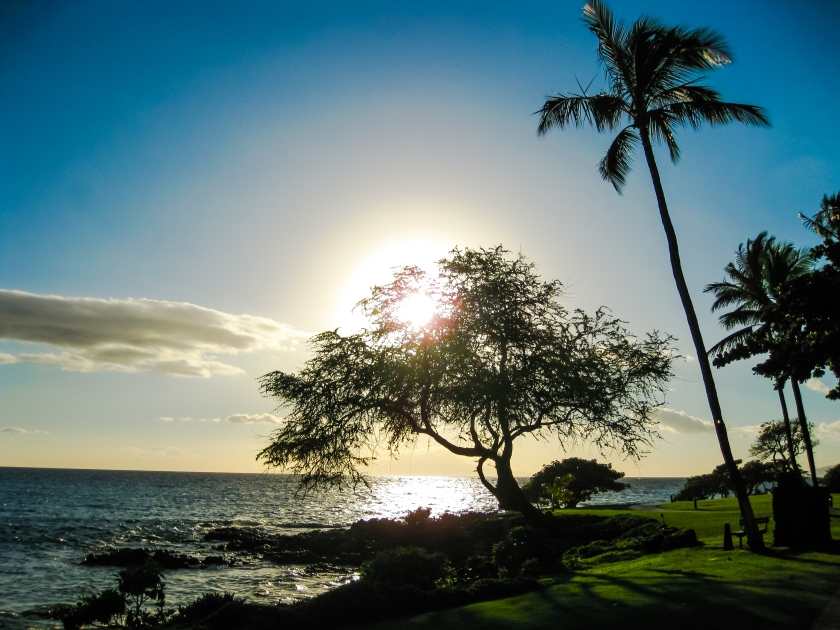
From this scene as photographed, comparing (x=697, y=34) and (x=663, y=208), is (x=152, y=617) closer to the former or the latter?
(x=663, y=208)

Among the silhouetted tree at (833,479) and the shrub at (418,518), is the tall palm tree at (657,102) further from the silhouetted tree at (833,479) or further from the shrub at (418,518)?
the silhouetted tree at (833,479)

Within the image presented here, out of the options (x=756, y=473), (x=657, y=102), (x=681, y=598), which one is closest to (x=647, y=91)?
(x=657, y=102)

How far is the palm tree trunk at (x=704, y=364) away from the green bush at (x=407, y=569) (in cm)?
925

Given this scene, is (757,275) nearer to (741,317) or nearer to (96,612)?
(741,317)

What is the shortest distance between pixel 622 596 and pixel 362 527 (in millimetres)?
30836

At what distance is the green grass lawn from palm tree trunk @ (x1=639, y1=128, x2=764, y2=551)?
3.42 feet

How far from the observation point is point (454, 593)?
14.3 m

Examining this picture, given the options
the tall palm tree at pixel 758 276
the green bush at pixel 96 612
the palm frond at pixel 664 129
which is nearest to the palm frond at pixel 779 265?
the tall palm tree at pixel 758 276

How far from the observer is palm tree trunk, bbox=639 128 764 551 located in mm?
17516

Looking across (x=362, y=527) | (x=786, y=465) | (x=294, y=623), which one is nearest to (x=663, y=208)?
(x=294, y=623)

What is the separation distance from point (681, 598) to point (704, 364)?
9.52m

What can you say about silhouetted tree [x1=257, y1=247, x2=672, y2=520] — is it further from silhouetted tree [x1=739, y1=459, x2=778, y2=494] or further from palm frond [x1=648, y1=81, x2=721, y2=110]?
silhouetted tree [x1=739, y1=459, x2=778, y2=494]

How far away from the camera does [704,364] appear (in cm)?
1894

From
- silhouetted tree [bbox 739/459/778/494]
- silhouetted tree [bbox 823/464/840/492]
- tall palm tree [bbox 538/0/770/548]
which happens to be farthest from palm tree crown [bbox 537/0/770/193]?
silhouetted tree [bbox 739/459/778/494]
